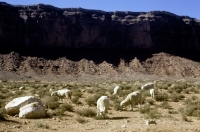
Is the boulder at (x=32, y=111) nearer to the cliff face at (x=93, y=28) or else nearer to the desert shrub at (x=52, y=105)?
the desert shrub at (x=52, y=105)

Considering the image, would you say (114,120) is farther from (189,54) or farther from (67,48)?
(189,54)

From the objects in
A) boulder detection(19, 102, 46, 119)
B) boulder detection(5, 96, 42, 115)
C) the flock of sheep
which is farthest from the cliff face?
boulder detection(19, 102, 46, 119)

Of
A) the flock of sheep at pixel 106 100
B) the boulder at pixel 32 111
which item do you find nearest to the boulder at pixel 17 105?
the boulder at pixel 32 111

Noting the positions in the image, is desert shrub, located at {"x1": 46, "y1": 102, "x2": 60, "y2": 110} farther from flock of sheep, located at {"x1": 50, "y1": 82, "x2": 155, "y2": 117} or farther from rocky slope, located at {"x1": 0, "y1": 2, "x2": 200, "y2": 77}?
rocky slope, located at {"x1": 0, "y1": 2, "x2": 200, "y2": 77}

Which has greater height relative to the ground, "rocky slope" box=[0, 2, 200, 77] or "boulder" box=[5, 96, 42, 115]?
"rocky slope" box=[0, 2, 200, 77]

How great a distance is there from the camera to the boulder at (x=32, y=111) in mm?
12773

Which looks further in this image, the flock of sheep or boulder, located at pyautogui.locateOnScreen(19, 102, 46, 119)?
the flock of sheep

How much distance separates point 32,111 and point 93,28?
9087 cm

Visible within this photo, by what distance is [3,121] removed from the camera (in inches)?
439

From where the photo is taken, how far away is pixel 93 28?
102375mm

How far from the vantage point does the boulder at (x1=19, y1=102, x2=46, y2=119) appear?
503 inches

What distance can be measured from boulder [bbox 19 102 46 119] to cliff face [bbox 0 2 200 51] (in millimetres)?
77921

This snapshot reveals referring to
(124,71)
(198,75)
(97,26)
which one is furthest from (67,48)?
(198,75)

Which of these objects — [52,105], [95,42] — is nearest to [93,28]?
[95,42]
